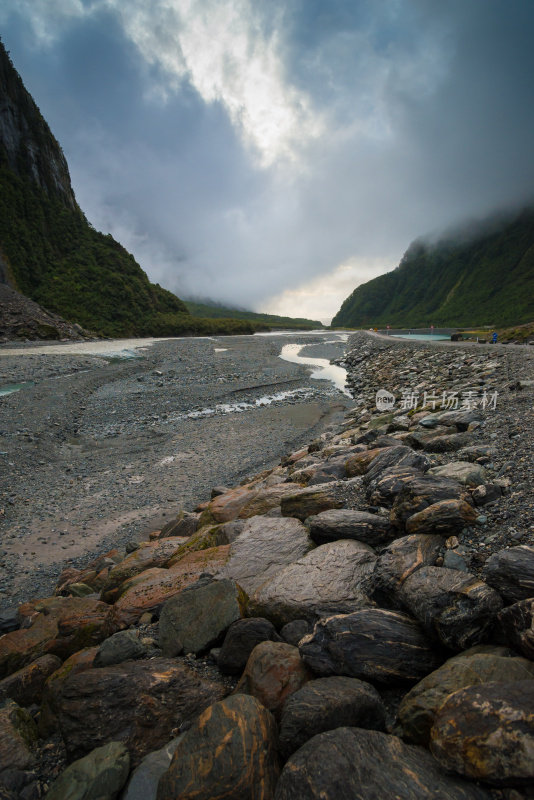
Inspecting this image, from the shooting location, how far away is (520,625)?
2.25 meters

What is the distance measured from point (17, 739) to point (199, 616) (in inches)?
59.9

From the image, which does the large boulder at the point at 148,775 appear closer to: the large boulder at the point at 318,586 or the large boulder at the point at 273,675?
the large boulder at the point at 273,675

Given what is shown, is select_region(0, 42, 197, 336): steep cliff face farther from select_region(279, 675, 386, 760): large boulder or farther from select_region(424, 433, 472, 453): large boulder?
select_region(279, 675, 386, 760): large boulder

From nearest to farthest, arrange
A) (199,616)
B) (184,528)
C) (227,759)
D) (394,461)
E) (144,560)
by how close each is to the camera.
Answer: (227,759), (199,616), (394,461), (144,560), (184,528)

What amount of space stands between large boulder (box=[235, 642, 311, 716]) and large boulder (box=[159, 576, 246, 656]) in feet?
1.93

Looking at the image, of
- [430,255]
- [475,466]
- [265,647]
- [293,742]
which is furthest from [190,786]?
[430,255]

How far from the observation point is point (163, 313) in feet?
278

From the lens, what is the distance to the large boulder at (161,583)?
3990mm

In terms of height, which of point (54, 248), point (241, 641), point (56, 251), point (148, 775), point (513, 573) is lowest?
point (148, 775)

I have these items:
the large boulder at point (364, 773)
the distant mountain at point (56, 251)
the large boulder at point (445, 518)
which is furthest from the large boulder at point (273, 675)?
the distant mountain at point (56, 251)

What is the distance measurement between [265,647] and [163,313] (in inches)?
3490

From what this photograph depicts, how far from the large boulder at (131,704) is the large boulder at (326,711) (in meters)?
0.84

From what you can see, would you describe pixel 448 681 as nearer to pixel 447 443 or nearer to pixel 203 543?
pixel 203 543

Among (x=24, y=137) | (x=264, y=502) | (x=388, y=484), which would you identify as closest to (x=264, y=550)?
(x=264, y=502)
